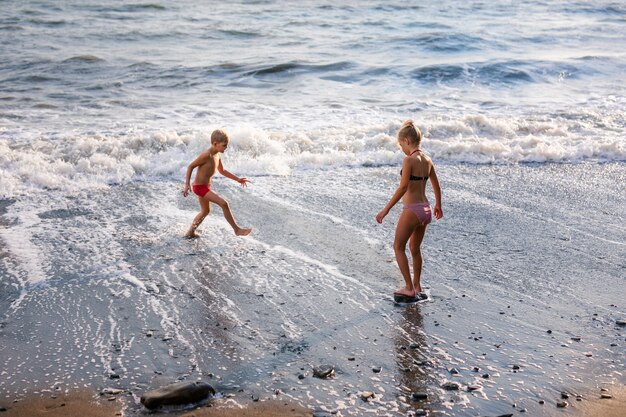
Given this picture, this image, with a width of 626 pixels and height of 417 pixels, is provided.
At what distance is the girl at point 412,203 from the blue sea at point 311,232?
0.81 ft

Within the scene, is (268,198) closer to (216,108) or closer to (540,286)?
(540,286)

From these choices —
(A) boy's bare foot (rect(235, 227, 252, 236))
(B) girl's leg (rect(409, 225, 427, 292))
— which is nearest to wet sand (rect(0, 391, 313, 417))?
(B) girl's leg (rect(409, 225, 427, 292))

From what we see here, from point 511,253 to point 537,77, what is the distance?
37.0 ft

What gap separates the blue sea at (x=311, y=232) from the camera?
458 centimetres

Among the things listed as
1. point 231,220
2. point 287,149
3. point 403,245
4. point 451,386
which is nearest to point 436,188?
point 403,245

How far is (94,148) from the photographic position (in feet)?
33.9

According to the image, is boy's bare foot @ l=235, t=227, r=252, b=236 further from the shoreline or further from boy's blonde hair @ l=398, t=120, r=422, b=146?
the shoreline

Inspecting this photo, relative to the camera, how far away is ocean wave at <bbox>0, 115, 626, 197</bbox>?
9.40 m

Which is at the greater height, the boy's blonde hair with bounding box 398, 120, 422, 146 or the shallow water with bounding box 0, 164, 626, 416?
the boy's blonde hair with bounding box 398, 120, 422, 146

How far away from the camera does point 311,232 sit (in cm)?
721

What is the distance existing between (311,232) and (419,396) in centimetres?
317

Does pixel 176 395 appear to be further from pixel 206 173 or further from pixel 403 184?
pixel 206 173

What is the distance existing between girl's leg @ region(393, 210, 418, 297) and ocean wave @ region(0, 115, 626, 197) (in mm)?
4030

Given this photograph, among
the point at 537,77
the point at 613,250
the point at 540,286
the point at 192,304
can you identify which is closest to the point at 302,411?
the point at 192,304
